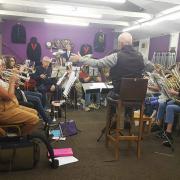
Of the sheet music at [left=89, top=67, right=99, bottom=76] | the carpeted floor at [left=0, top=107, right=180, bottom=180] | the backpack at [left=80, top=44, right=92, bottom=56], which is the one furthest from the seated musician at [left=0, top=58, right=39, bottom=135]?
the backpack at [left=80, top=44, right=92, bottom=56]

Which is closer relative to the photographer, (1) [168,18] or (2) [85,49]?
(1) [168,18]

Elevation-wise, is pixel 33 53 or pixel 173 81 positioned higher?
pixel 33 53

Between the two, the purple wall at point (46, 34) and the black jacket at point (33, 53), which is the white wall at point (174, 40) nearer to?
the purple wall at point (46, 34)

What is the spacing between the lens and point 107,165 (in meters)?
3.07

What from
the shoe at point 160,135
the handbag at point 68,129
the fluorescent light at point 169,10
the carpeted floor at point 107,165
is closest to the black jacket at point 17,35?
the fluorescent light at point 169,10

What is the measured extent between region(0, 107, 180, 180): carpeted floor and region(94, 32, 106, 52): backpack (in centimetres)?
630

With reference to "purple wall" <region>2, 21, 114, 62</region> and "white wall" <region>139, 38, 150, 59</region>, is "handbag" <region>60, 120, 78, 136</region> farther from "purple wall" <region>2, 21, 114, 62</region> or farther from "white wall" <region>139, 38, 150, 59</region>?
"white wall" <region>139, 38, 150, 59</region>

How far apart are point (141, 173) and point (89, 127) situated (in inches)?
77.2

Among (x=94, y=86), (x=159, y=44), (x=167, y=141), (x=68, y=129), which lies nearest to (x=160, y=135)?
(x=167, y=141)

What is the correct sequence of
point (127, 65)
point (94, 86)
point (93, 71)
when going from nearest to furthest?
1. point (127, 65)
2. point (94, 86)
3. point (93, 71)

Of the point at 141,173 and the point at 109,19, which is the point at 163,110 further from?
the point at 109,19

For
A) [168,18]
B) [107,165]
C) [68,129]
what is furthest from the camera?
[168,18]

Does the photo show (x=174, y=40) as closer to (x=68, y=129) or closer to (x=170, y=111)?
(x=170, y=111)

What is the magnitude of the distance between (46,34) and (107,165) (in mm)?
7599
